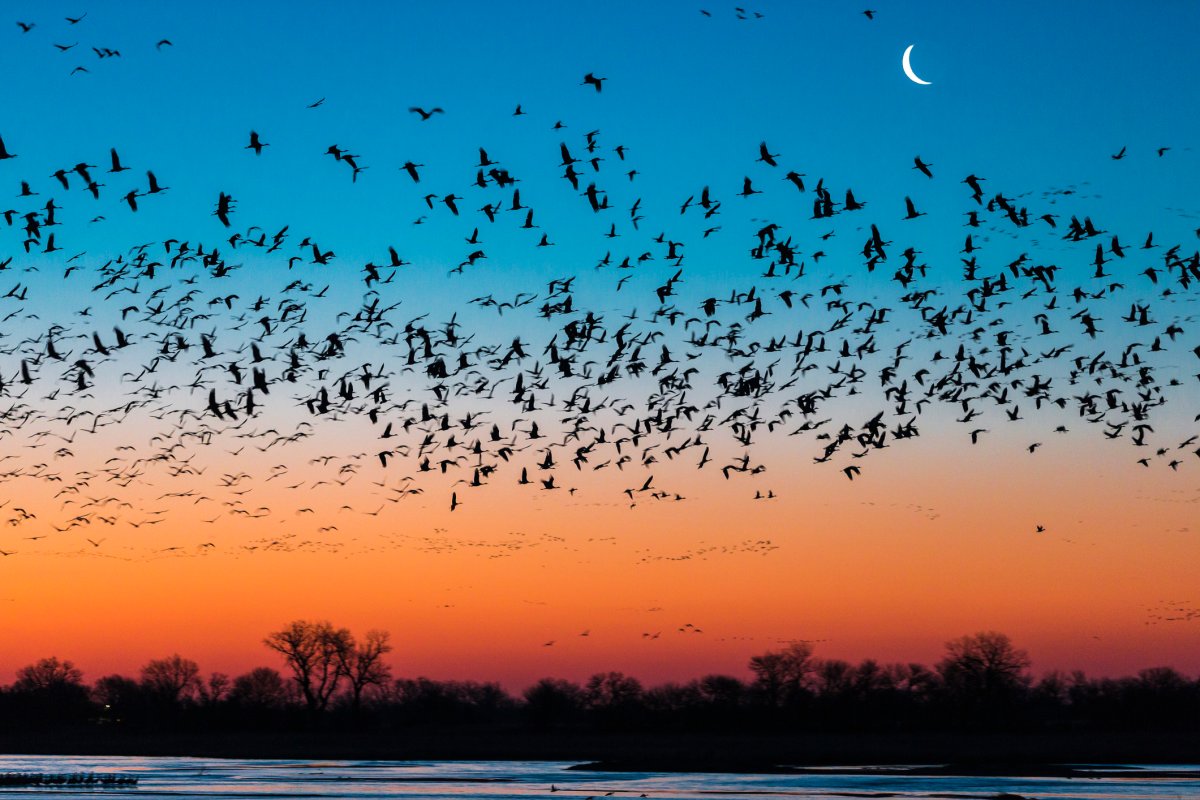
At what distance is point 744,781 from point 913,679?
73.4 m

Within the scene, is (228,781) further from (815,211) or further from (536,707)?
(536,707)

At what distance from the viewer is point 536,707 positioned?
142 metres

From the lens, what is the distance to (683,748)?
348 feet

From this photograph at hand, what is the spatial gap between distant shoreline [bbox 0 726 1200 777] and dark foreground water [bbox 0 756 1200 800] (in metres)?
5.90

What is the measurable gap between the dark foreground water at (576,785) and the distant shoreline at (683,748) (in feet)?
19.4

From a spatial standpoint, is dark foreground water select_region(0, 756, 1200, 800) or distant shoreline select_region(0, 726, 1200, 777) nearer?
dark foreground water select_region(0, 756, 1200, 800)

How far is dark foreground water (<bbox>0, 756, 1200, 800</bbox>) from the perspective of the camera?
196ft

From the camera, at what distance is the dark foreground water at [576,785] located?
5959 centimetres

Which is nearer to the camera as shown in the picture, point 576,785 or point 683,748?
point 576,785

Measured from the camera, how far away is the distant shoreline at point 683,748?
282 ft

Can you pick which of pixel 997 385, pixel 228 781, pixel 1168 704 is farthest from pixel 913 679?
pixel 997 385

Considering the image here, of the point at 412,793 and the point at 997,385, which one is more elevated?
the point at 997,385

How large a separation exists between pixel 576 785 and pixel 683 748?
131 ft

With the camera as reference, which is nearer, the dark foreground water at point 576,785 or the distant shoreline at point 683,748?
the dark foreground water at point 576,785
